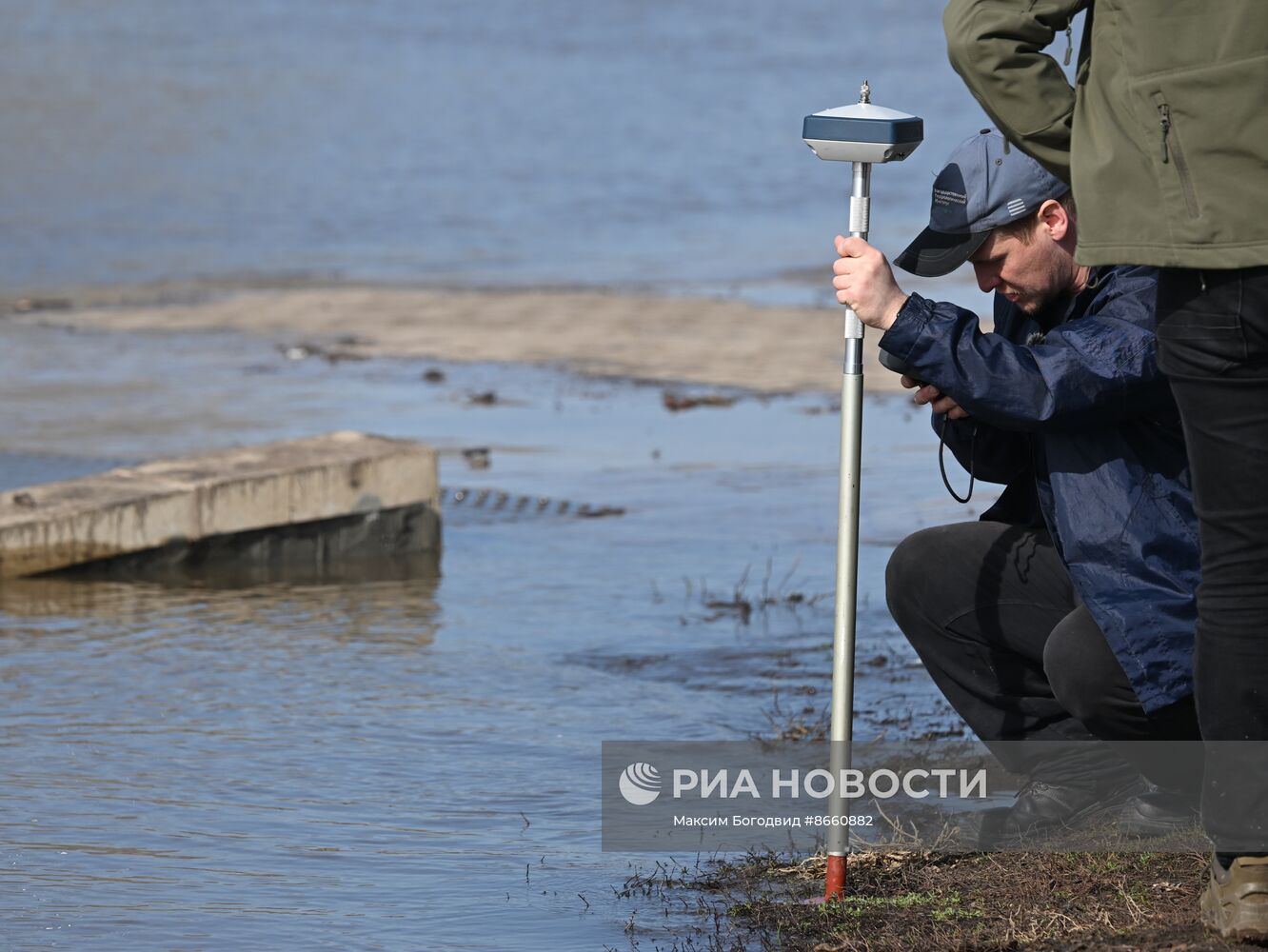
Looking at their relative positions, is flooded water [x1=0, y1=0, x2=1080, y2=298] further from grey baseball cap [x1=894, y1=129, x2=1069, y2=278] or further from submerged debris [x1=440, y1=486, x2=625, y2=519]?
grey baseball cap [x1=894, y1=129, x2=1069, y2=278]

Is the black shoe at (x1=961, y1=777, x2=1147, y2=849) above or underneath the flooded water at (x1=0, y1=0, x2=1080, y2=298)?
underneath

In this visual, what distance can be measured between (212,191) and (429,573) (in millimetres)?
→ 16072

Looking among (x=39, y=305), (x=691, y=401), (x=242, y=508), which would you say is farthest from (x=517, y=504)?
(x=39, y=305)

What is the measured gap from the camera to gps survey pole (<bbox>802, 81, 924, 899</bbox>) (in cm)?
323

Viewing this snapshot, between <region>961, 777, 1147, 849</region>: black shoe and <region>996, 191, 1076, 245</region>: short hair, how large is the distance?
3.85 feet

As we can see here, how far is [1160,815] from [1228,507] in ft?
3.59

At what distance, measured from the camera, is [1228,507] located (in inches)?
114

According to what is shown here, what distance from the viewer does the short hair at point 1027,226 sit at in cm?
350

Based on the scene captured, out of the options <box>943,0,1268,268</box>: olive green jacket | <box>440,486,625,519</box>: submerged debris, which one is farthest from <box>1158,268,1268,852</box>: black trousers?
<box>440,486,625,519</box>: submerged debris

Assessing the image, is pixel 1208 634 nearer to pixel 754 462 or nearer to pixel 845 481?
pixel 845 481

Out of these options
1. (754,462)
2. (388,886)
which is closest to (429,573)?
(754,462)

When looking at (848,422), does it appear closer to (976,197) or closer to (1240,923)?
(976,197)

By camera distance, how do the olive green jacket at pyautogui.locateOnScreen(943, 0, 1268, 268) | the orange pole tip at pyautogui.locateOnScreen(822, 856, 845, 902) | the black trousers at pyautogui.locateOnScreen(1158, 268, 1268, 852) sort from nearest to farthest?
the olive green jacket at pyautogui.locateOnScreen(943, 0, 1268, 268), the black trousers at pyautogui.locateOnScreen(1158, 268, 1268, 852), the orange pole tip at pyautogui.locateOnScreen(822, 856, 845, 902)

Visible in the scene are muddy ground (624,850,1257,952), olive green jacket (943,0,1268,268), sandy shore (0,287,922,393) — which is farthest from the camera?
sandy shore (0,287,922,393)
